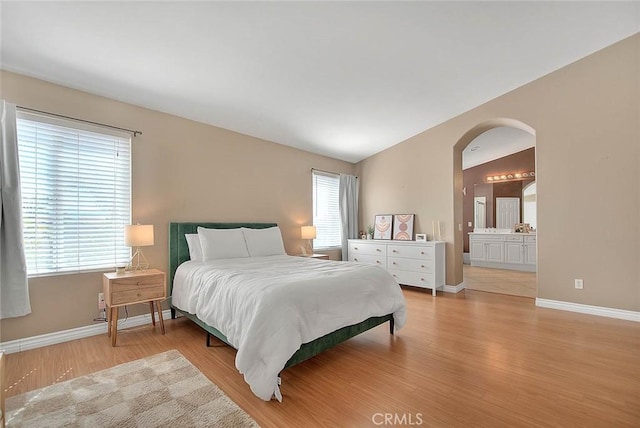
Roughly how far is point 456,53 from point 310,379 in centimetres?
350

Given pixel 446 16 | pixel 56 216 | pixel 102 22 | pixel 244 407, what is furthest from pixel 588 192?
pixel 56 216

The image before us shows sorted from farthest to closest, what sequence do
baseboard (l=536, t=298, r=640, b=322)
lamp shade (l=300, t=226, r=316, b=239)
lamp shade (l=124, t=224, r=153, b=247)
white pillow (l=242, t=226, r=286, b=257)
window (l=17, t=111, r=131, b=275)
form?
1. lamp shade (l=300, t=226, r=316, b=239)
2. white pillow (l=242, t=226, r=286, b=257)
3. baseboard (l=536, t=298, r=640, b=322)
4. lamp shade (l=124, t=224, r=153, b=247)
5. window (l=17, t=111, r=131, b=275)

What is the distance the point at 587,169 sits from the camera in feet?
12.0

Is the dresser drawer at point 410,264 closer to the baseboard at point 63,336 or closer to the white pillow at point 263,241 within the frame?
the white pillow at point 263,241

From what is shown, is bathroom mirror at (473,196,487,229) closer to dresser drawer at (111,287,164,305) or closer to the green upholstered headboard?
the green upholstered headboard

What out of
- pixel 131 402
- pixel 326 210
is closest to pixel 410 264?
pixel 326 210

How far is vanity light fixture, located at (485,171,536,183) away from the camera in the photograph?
278 inches

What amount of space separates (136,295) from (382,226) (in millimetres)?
4259

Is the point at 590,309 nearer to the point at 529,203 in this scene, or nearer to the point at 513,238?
the point at 513,238

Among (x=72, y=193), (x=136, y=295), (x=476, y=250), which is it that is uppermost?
(x=72, y=193)

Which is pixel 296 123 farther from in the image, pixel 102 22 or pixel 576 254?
pixel 576 254

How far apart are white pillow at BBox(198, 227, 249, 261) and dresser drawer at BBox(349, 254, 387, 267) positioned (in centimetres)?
254

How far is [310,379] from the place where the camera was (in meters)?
2.15

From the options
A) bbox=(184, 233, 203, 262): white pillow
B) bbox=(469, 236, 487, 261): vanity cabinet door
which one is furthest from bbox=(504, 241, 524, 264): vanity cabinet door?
bbox=(184, 233, 203, 262): white pillow
